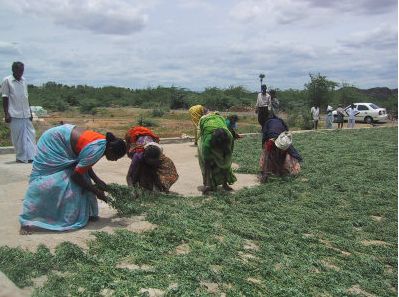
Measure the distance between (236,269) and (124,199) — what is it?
7.58 ft

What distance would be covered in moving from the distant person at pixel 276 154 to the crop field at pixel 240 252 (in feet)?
2.96

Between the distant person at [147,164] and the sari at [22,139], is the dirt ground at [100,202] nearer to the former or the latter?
the sari at [22,139]

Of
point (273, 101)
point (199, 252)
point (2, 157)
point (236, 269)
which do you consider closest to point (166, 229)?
point (199, 252)

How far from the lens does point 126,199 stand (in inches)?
255

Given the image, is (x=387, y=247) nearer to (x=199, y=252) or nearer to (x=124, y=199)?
(x=199, y=252)

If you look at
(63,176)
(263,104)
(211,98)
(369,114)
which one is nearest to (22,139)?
(63,176)

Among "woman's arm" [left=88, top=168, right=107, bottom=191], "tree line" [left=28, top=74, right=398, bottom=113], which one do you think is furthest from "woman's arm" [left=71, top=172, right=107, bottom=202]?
"tree line" [left=28, top=74, right=398, bottom=113]

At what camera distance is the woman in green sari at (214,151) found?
770 centimetres

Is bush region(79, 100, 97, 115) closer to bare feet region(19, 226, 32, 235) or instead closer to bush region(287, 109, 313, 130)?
bush region(287, 109, 313, 130)

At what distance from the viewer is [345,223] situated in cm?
649

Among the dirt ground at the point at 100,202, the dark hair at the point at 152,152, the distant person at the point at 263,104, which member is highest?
the distant person at the point at 263,104

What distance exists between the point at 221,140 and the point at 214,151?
239mm

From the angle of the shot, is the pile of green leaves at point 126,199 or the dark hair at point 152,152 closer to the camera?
the pile of green leaves at point 126,199

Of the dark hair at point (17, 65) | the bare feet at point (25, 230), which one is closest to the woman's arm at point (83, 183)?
the bare feet at point (25, 230)
